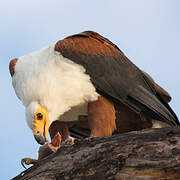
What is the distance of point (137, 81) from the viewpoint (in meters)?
6.50

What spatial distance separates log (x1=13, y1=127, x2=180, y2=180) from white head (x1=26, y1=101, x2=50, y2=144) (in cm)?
96

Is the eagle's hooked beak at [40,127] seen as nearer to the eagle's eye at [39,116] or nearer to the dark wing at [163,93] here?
the eagle's eye at [39,116]

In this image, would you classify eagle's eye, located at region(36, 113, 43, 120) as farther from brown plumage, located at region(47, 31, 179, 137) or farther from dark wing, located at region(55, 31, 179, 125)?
dark wing, located at region(55, 31, 179, 125)

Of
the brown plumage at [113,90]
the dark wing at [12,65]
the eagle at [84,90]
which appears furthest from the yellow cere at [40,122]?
the dark wing at [12,65]

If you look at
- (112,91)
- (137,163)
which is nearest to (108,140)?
(137,163)

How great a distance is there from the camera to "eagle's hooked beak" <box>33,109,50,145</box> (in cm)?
589

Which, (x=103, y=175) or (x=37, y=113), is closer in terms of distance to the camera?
(x=103, y=175)

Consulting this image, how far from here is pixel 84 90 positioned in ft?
20.1

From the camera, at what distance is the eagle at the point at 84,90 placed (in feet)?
19.8

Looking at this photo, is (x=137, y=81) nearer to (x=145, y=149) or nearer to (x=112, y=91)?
(x=112, y=91)

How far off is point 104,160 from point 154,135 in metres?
0.59

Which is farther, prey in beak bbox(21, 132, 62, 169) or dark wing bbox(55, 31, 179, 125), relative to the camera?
dark wing bbox(55, 31, 179, 125)

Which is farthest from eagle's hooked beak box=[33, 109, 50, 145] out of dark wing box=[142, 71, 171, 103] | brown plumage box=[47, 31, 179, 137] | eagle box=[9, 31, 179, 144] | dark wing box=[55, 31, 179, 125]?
dark wing box=[142, 71, 171, 103]

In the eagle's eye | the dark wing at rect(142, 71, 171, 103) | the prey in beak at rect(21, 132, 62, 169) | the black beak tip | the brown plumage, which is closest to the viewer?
the prey in beak at rect(21, 132, 62, 169)
